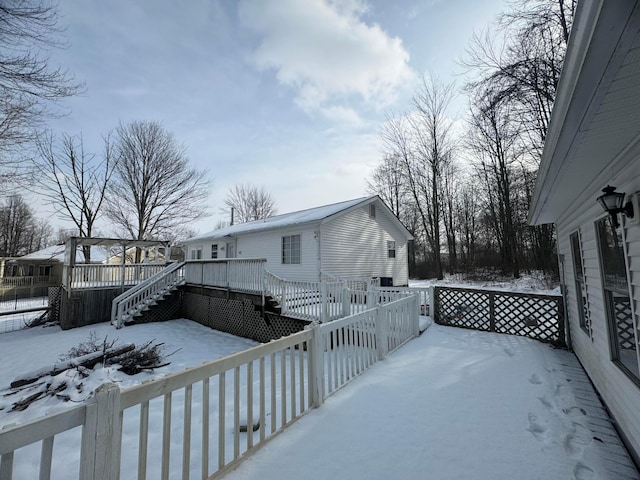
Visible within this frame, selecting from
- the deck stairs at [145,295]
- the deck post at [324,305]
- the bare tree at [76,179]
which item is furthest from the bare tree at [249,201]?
the deck post at [324,305]

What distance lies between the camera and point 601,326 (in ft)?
11.7

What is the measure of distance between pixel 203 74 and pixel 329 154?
4.89 m

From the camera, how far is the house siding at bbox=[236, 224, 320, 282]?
36.9 feet

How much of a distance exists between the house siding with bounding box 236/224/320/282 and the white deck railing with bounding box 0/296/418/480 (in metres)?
5.60

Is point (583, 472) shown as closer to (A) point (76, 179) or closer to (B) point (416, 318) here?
(B) point (416, 318)

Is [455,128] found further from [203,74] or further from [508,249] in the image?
[203,74]

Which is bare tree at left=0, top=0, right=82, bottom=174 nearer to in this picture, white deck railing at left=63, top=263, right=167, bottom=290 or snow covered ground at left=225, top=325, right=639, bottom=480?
white deck railing at left=63, top=263, right=167, bottom=290

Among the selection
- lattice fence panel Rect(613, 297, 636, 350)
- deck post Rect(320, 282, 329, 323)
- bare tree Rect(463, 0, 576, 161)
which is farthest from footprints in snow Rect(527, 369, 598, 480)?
bare tree Rect(463, 0, 576, 161)

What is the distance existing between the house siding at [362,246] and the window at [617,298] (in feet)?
27.4

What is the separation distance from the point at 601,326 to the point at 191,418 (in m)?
4.96

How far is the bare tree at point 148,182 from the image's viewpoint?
20.2 meters

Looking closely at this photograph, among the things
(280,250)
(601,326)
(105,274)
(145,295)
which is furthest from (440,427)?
(105,274)

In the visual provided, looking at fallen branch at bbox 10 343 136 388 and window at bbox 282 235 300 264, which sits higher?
window at bbox 282 235 300 264

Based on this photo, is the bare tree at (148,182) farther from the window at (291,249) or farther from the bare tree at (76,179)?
the window at (291,249)
